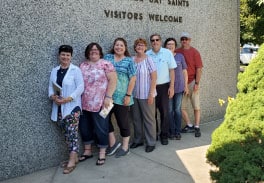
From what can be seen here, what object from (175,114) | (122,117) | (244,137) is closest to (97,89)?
(122,117)

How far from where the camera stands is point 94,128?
469 cm

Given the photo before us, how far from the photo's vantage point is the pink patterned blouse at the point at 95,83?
4.51 meters

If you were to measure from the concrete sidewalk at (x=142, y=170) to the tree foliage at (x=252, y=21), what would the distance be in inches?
300

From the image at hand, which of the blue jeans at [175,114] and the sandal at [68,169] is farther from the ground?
the blue jeans at [175,114]

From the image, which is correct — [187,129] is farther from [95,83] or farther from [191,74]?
[95,83]

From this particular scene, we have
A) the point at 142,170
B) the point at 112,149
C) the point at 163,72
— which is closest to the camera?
the point at 142,170

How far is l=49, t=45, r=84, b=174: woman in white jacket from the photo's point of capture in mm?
4293

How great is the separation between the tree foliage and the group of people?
6.83 m

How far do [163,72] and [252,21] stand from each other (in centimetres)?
993

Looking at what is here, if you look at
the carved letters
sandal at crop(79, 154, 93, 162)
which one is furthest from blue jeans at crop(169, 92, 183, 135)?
sandal at crop(79, 154, 93, 162)

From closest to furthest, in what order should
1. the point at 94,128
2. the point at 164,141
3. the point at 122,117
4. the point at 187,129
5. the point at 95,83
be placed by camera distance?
the point at 95,83 < the point at 94,128 < the point at 122,117 < the point at 164,141 < the point at 187,129

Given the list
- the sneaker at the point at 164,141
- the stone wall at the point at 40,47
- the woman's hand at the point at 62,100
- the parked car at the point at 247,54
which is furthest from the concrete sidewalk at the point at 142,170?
the parked car at the point at 247,54

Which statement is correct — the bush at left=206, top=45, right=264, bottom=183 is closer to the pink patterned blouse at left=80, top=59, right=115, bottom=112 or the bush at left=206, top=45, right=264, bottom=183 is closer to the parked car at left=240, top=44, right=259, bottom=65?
the pink patterned blouse at left=80, top=59, right=115, bottom=112

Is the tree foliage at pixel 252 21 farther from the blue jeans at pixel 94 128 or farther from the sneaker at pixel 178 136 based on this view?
the blue jeans at pixel 94 128
